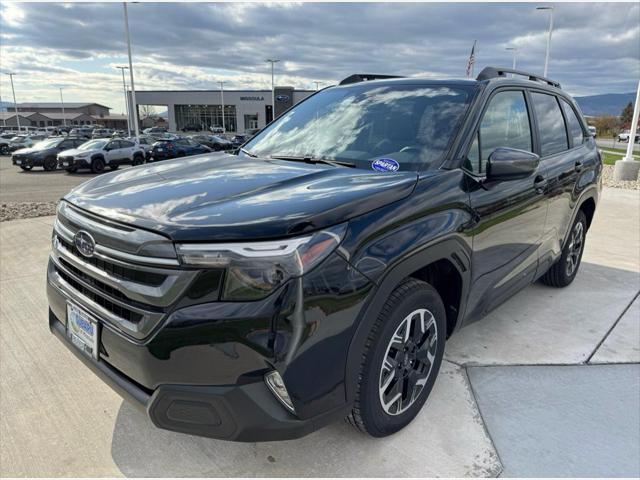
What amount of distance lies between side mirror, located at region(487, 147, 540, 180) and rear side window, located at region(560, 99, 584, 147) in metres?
1.93

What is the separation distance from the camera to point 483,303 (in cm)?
302

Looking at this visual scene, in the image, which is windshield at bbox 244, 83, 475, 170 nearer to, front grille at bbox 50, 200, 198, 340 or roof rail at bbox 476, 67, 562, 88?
roof rail at bbox 476, 67, 562, 88

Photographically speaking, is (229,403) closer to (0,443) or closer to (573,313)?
(0,443)

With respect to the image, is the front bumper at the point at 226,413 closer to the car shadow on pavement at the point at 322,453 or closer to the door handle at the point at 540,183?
the car shadow on pavement at the point at 322,453

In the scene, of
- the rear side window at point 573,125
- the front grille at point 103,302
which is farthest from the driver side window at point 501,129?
the front grille at point 103,302

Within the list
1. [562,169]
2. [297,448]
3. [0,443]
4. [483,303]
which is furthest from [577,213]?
[0,443]

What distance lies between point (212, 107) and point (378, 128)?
85546mm

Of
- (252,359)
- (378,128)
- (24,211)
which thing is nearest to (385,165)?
(378,128)

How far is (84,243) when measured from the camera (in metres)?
2.12

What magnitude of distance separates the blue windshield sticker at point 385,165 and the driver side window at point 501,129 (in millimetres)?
409

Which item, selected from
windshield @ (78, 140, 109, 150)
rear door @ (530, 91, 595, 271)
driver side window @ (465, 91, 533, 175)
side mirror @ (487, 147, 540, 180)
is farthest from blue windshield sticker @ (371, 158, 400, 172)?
windshield @ (78, 140, 109, 150)

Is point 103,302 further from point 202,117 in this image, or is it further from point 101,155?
point 202,117

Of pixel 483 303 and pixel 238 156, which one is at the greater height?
pixel 238 156

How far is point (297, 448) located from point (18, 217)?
7.50 m
